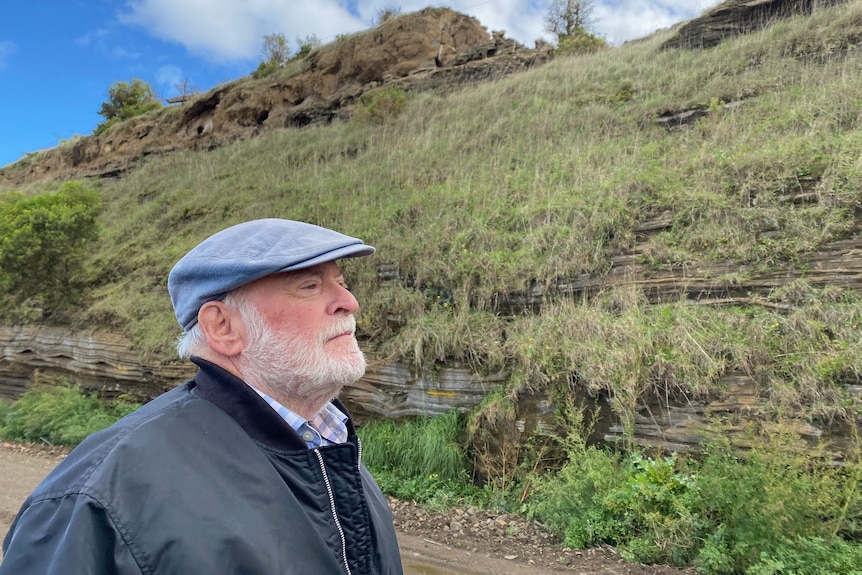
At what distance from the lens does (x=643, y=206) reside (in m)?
6.86

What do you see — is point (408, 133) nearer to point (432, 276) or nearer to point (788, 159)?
point (432, 276)

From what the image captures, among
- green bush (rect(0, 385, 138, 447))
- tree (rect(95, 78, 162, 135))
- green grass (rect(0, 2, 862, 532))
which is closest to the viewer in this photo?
green grass (rect(0, 2, 862, 532))

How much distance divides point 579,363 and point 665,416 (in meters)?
0.94

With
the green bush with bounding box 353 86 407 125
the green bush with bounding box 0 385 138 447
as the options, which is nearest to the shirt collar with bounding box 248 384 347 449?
the green bush with bounding box 0 385 138 447

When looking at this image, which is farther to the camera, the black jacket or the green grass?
the green grass

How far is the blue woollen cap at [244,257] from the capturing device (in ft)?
4.62

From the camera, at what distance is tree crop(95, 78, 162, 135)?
92.8ft

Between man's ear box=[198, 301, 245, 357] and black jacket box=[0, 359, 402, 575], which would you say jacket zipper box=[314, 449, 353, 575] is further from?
man's ear box=[198, 301, 245, 357]

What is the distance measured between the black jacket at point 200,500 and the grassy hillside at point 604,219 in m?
4.18

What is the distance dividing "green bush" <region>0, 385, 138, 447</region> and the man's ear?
349 inches

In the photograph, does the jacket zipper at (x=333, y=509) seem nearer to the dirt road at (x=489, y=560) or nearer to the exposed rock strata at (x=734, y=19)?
the dirt road at (x=489, y=560)

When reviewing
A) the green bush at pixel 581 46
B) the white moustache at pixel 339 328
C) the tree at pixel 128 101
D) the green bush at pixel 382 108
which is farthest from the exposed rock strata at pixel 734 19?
the tree at pixel 128 101

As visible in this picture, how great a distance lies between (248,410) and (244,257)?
41cm

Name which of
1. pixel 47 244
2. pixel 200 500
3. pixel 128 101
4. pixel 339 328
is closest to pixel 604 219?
pixel 339 328
